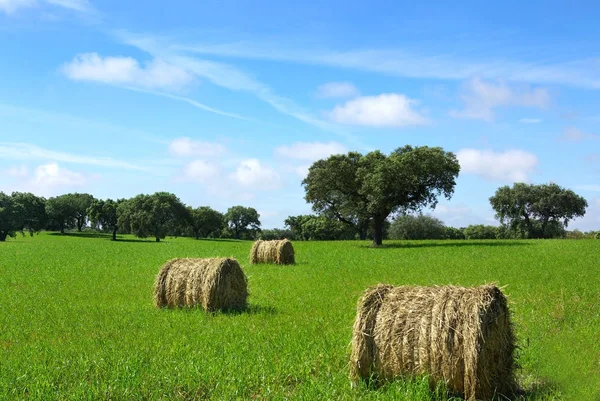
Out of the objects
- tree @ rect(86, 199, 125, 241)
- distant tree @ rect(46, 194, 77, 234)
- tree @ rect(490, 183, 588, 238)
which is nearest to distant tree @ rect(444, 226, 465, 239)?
tree @ rect(490, 183, 588, 238)

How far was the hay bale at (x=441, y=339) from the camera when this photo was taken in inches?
321

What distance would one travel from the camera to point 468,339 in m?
8.12

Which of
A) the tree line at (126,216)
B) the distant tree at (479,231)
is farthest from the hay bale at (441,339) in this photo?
the distant tree at (479,231)

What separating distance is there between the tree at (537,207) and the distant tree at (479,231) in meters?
16.7

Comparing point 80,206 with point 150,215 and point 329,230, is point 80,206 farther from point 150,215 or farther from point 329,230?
point 329,230

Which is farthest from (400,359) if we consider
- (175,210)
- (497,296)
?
(175,210)

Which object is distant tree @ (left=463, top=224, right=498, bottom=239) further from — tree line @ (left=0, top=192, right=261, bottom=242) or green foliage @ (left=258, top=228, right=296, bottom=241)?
tree line @ (left=0, top=192, right=261, bottom=242)

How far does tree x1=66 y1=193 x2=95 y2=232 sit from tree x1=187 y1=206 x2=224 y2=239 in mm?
22735

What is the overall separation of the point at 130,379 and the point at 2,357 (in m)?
3.35

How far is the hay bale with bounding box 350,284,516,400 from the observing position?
26.7 feet

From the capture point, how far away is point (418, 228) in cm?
10300

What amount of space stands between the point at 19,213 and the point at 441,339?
304 ft

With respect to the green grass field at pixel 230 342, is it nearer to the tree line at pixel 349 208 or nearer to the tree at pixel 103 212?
the tree line at pixel 349 208

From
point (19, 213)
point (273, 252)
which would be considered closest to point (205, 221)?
point (19, 213)
